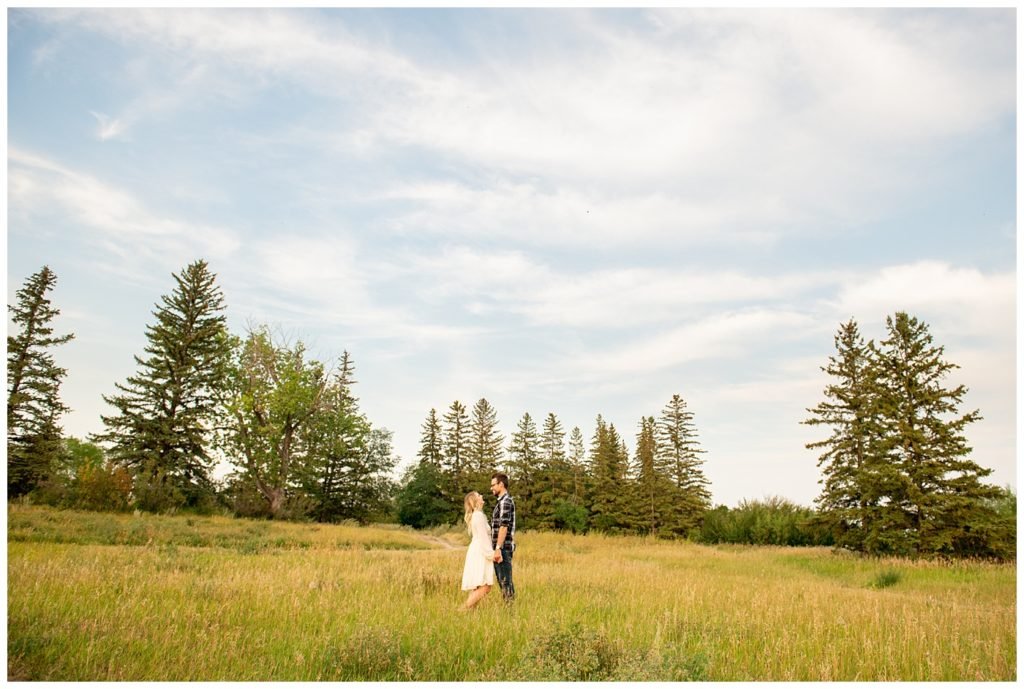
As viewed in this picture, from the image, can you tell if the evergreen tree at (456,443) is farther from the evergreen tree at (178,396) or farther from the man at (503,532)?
the man at (503,532)

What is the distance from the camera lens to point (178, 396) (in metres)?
40.0

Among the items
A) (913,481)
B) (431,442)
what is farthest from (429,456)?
(913,481)

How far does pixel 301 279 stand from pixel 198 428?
27519mm

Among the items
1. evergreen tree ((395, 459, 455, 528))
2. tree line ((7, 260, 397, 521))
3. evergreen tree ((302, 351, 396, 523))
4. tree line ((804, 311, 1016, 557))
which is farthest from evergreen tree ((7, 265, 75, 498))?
tree line ((804, 311, 1016, 557))

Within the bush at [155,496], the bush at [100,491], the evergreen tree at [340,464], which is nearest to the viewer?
the bush at [100,491]

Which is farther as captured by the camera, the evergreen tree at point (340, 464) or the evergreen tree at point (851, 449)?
the evergreen tree at point (340, 464)

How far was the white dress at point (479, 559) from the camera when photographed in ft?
27.6

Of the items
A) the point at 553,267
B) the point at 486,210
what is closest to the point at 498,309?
the point at 553,267

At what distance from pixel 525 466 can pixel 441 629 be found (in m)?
48.2

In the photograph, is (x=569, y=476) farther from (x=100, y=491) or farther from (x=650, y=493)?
(x=100, y=491)

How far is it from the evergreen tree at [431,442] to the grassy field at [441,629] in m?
49.0

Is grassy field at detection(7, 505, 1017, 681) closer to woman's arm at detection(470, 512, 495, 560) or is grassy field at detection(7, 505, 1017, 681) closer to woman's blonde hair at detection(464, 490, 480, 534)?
woman's arm at detection(470, 512, 495, 560)

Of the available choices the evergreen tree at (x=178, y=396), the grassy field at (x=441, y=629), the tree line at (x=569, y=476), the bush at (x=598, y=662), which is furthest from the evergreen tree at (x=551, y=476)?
the bush at (x=598, y=662)

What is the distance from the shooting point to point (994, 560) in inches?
824
